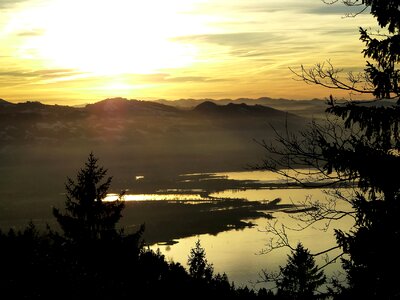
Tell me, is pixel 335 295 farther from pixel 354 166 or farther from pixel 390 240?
pixel 354 166

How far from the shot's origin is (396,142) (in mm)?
11461

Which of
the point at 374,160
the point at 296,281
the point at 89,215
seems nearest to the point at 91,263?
the point at 89,215

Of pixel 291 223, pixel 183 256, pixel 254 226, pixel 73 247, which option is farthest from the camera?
pixel 254 226

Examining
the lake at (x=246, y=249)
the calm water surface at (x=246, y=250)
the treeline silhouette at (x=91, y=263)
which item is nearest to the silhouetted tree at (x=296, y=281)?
the treeline silhouette at (x=91, y=263)

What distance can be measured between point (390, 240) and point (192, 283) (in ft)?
130

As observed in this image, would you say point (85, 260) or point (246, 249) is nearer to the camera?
point (85, 260)

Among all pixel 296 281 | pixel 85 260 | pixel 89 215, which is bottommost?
pixel 85 260

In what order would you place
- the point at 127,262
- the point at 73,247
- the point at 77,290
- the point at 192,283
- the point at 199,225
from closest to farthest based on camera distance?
the point at 77,290 → the point at 73,247 → the point at 127,262 → the point at 192,283 → the point at 199,225

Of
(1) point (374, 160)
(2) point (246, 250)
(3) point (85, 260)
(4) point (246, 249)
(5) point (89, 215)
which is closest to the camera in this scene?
(1) point (374, 160)

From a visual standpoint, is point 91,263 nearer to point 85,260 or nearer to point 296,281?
point 85,260

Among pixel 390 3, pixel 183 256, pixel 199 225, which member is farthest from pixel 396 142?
pixel 199 225

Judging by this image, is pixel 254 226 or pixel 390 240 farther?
pixel 254 226

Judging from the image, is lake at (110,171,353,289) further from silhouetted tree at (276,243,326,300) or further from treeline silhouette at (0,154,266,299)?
silhouetted tree at (276,243,326,300)

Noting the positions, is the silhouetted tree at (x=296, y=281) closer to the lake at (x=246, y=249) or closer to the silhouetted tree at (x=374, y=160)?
the silhouetted tree at (x=374, y=160)
